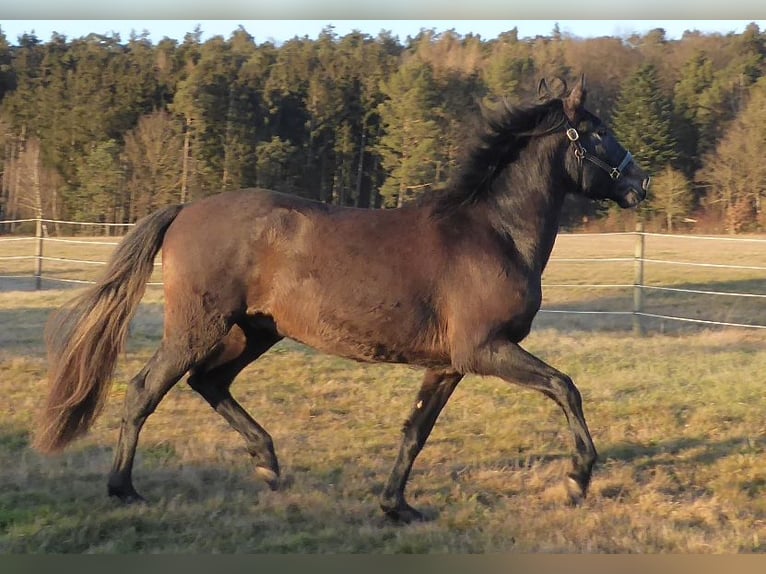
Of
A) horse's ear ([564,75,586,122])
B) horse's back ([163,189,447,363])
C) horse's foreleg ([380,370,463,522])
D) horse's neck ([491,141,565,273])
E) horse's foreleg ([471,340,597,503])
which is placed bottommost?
horse's foreleg ([380,370,463,522])

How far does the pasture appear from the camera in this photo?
3754 mm

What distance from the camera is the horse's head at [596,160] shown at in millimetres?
4340

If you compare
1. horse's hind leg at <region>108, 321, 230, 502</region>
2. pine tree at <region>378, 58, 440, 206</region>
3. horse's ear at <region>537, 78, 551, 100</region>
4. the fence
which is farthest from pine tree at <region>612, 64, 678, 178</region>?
horse's hind leg at <region>108, 321, 230, 502</region>

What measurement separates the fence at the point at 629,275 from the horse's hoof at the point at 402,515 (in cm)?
807

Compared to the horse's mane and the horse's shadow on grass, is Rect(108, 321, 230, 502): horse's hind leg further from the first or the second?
the horse's shadow on grass

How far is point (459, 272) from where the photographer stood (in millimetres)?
4043

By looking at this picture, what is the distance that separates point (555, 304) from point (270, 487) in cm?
1116

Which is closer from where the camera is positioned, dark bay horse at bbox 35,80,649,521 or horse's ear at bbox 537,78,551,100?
dark bay horse at bbox 35,80,649,521

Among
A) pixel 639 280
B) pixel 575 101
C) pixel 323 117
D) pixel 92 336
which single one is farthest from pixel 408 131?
pixel 92 336

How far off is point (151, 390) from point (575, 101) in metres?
2.77

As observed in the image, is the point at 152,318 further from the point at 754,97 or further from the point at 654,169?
the point at 754,97

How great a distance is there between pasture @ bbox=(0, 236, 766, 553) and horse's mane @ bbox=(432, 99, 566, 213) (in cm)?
167

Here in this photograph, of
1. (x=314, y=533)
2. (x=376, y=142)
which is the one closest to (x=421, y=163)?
(x=376, y=142)

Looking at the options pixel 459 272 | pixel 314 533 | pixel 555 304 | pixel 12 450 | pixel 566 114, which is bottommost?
pixel 555 304
